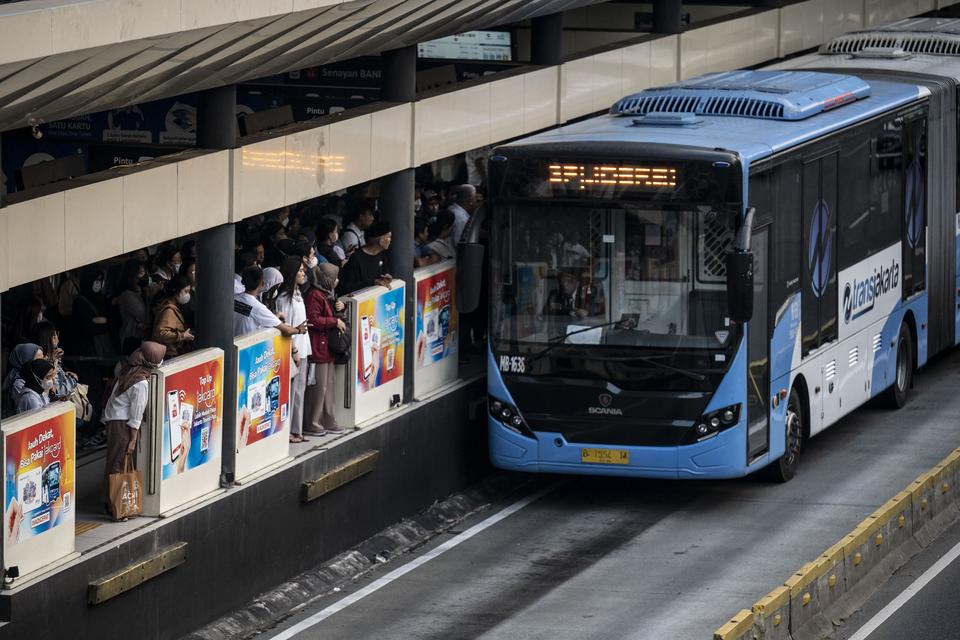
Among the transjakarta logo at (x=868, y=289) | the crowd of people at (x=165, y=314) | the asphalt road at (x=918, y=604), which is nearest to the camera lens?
the crowd of people at (x=165, y=314)

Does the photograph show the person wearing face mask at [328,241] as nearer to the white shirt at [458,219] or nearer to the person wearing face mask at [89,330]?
the person wearing face mask at [89,330]

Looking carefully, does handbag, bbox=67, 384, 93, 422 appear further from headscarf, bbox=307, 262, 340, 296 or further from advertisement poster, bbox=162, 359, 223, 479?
headscarf, bbox=307, 262, 340, 296

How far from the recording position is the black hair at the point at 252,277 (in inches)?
627

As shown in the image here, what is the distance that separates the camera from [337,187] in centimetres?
1705

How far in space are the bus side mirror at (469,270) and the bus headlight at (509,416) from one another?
3.06ft

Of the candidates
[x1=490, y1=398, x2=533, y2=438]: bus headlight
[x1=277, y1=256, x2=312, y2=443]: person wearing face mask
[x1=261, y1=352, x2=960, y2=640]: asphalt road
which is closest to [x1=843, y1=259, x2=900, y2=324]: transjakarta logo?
[x1=261, y1=352, x2=960, y2=640]: asphalt road

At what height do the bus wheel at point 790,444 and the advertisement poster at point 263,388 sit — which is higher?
the advertisement poster at point 263,388

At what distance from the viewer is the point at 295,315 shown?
16.5 metres

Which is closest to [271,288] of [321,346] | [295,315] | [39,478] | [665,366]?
[295,315]

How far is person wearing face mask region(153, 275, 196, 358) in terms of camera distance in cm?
1508

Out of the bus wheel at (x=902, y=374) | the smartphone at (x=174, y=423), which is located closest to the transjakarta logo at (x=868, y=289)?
the bus wheel at (x=902, y=374)

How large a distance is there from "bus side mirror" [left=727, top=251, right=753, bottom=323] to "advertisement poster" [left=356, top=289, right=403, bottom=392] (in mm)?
3005

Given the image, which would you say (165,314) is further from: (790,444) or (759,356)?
(790,444)

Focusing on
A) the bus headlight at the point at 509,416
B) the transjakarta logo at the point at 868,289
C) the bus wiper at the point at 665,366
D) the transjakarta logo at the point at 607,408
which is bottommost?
the bus headlight at the point at 509,416
